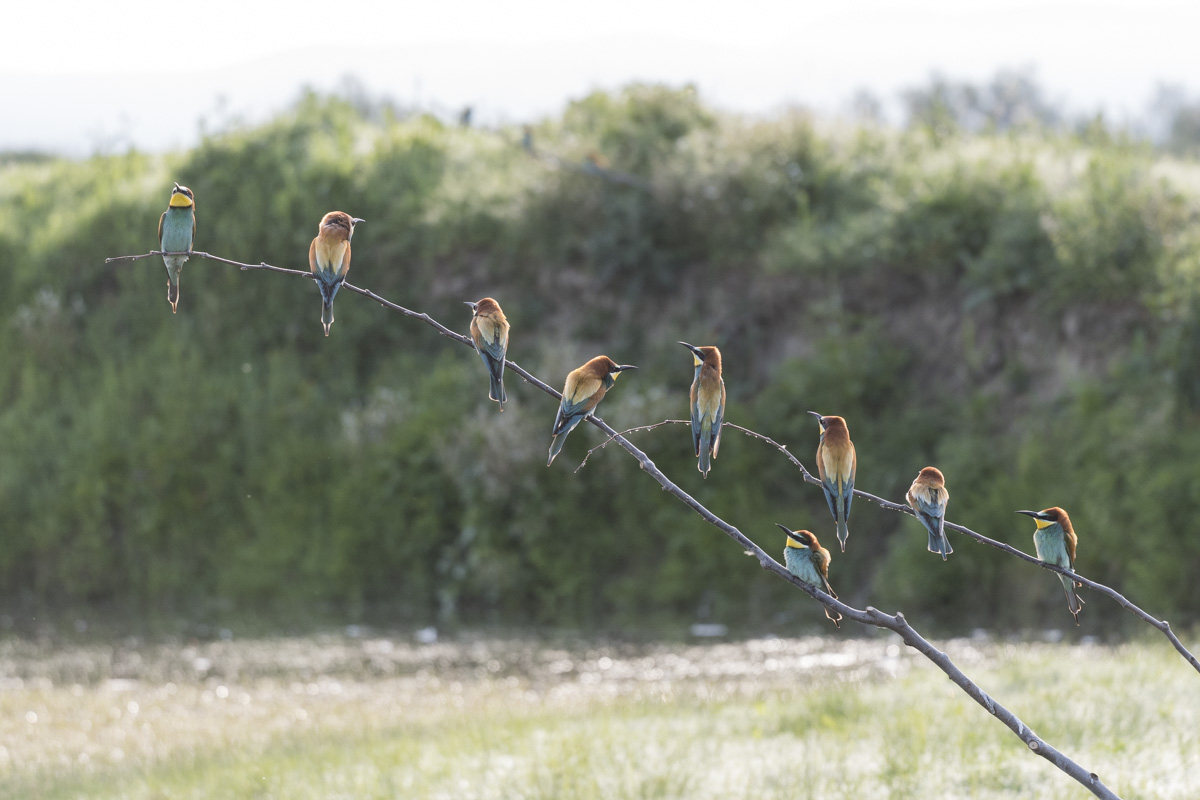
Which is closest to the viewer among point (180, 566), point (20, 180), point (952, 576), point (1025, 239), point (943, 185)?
point (952, 576)

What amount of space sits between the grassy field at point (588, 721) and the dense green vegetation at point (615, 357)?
5.85 feet

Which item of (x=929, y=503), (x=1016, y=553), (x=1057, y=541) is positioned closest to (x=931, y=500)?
(x=929, y=503)

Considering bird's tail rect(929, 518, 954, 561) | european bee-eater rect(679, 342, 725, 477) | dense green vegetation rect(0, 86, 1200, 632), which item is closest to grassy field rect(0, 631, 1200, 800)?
dense green vegetation rect(0, 86, 1200, 632)

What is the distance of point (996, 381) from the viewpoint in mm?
12594

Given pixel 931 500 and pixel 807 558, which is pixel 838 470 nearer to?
pixel 931 500

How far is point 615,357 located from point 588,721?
8367mm

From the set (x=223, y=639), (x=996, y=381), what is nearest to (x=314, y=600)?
(x=223, y=639)

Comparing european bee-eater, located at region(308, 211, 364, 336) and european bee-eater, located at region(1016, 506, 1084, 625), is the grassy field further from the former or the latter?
european bee-eater, located at region(308, 211, 364, 336)

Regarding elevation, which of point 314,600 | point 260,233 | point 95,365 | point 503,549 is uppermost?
point 260,233

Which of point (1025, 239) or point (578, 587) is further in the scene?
point (578, 587)

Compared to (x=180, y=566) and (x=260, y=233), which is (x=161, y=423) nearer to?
(x=180, y=566)

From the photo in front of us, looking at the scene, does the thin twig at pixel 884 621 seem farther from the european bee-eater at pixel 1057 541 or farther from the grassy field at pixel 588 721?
the grassy field at pixel 588 721

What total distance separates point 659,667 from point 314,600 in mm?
5672

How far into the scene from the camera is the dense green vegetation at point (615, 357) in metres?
11.4
